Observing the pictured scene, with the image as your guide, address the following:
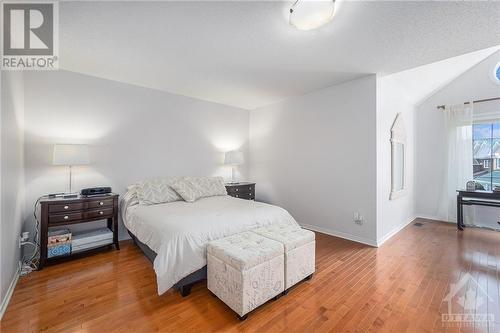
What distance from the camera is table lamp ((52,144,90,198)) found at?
2.61 meters

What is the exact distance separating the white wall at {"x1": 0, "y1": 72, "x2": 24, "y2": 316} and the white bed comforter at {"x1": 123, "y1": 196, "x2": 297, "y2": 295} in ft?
3.47

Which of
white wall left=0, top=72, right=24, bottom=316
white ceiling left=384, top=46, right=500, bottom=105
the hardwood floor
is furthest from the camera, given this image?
white ceiling left=384, top=46, right=500, bottom=105

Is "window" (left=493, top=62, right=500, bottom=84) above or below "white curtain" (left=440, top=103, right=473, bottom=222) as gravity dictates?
above

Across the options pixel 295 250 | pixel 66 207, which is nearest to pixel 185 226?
pixel 295 250

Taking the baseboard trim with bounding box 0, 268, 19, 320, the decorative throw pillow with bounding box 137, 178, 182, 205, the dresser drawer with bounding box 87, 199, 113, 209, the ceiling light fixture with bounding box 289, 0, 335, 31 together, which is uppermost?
the ceiling light fixture with bounding box 289, 0, 335, 31

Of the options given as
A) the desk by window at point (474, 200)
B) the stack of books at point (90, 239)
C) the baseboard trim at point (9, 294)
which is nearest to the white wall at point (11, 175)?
the baseboard trim at point (9, 294)

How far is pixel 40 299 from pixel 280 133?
4.13m

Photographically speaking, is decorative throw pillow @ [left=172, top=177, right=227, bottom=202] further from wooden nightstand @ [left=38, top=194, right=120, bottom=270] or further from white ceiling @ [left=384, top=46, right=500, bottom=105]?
white ceiling @ [left=384, top=46, right=500, bottom=105]

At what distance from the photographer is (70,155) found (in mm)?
2680

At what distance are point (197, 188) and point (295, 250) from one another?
1981 millimetres

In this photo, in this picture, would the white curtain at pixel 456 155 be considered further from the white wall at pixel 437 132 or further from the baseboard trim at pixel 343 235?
the baseboard trim at pixel 343 235

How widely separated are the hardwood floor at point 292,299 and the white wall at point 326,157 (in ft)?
2.69

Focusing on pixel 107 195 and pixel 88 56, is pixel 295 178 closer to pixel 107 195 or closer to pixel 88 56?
pixel 107 195

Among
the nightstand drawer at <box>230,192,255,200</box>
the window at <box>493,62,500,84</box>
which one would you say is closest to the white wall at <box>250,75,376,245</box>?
the nightstand drawer at <box>230,192,255,200</box>
